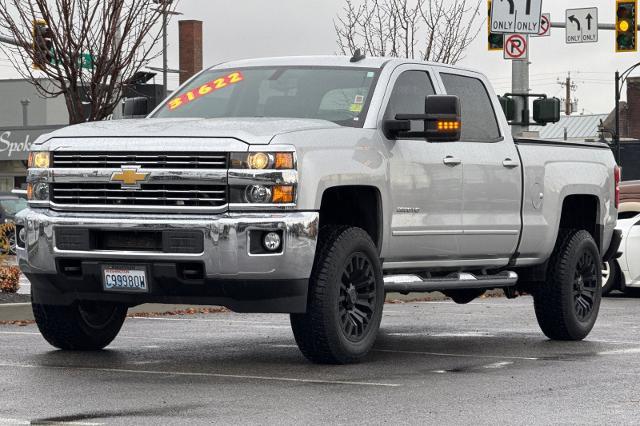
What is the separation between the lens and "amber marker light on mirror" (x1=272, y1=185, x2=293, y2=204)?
941 centimetres

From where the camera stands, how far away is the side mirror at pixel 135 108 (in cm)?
1188

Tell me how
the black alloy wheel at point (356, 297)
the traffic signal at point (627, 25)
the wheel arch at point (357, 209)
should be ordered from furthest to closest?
the traffic signal at point (627, 25), the wheel arch at point (357, 209), the black alloy wheel at point (356, 297)

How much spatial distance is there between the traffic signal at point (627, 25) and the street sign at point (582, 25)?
3.73ft

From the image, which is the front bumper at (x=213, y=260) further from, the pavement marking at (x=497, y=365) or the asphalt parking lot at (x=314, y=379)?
the pavement marking at (x=497, y=365)

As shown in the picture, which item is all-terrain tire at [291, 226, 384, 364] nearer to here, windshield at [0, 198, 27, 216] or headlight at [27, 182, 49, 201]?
headlight at [27, 182, 49, 201]

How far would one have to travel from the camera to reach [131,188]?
380 inches

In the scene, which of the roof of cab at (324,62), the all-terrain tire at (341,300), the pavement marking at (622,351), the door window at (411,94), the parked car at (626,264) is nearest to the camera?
the all-terrain tire at (341,300)

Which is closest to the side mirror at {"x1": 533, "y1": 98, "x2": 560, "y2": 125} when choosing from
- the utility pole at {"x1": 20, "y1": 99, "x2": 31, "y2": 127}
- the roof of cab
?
the roof of cab

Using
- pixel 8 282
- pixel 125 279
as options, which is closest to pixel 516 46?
pixel 8 282

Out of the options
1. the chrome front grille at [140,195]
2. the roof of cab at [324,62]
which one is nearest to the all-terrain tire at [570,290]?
the roof of cab at [324,62]

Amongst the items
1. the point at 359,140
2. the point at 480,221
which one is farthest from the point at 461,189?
the point at 359,140

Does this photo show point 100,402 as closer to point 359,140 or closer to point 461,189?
point 359,140

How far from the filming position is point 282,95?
11.0 metres

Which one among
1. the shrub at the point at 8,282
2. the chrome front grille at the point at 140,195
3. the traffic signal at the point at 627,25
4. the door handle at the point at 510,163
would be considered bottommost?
the shrub at the point at 8,282
